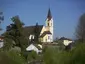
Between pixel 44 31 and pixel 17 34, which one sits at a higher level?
pixel 44 31

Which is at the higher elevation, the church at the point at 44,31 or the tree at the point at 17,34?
the church at the point at 44,31

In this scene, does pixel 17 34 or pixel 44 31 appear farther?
pixel 44 31

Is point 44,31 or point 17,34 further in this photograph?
point 44,31

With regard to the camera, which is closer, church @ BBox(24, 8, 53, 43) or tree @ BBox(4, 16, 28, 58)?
tree @ BBox(4, 16, 28, 58)

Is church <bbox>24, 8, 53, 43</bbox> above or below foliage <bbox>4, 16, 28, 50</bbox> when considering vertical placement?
above

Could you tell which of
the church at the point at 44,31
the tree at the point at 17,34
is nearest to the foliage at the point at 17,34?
the tree at the point at 17,34

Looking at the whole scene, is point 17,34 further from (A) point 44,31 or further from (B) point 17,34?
(A) point 44,31

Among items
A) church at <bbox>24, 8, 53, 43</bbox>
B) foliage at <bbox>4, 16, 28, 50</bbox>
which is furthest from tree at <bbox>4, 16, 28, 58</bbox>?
church at <bbox>24, 8, 53, 43</bbox>

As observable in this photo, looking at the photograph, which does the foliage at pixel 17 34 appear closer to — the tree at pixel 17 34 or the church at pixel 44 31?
the tree at pixel 17 34

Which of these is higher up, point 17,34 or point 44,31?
point 44,31

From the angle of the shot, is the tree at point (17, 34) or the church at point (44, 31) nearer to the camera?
the tree at point (17, 34)

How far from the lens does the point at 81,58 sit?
3.21 m

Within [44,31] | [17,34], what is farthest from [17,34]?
[44,31]

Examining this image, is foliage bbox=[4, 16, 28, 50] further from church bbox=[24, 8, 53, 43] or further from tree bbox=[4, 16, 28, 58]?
church bbox=[24, 8, 53, 43]
